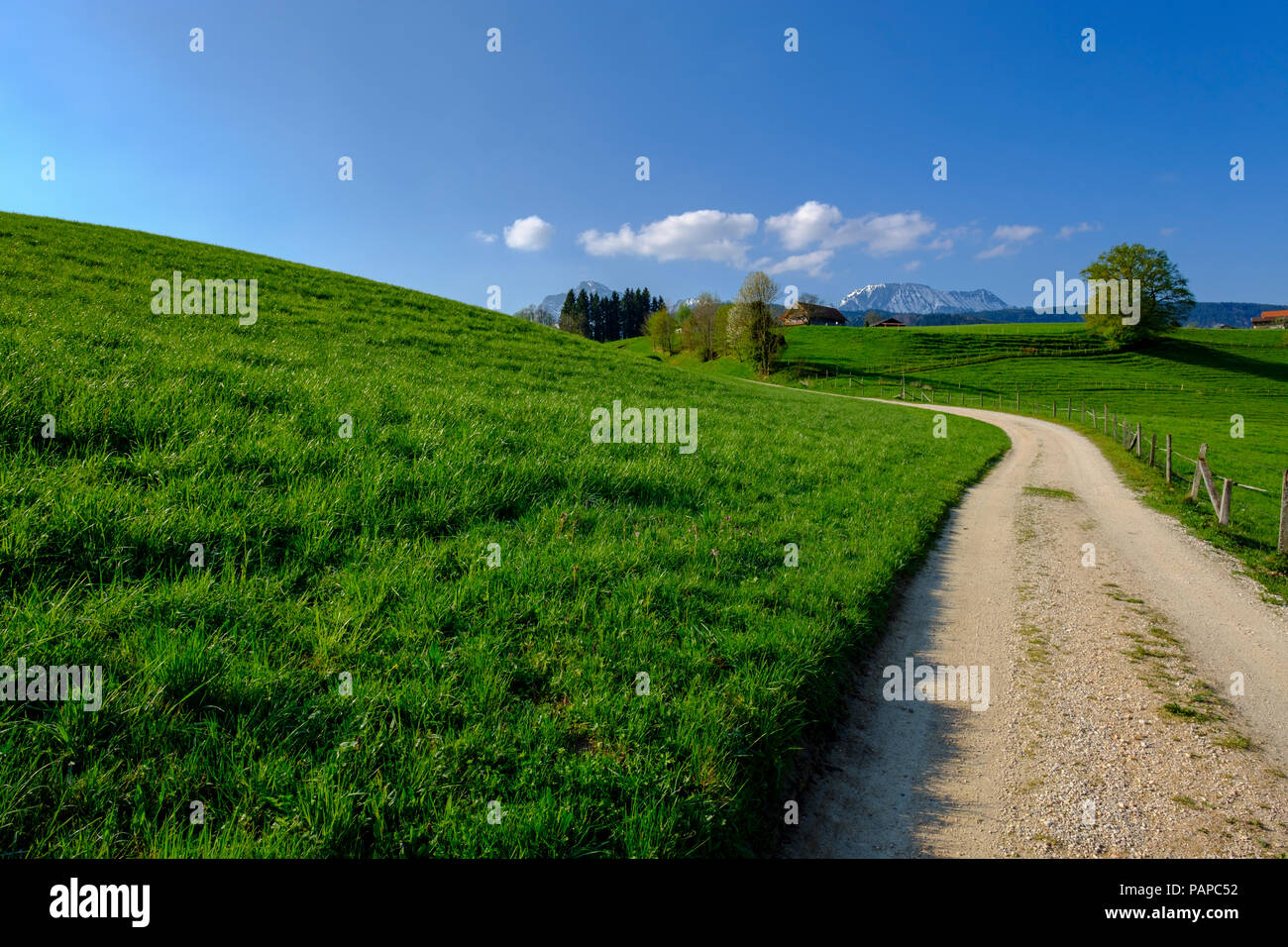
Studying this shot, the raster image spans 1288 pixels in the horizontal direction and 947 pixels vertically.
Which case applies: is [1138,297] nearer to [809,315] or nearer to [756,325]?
[756,325]

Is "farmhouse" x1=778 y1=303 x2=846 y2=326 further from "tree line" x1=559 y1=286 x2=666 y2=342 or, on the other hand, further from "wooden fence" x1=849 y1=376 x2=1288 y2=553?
"wooden fence" x1=849 y1=376 x2=1288 y2=553

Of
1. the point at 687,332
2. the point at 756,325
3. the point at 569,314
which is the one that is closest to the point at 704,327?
the point at 687,332

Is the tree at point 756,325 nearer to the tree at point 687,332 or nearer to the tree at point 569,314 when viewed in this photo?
the tree at point 687,332

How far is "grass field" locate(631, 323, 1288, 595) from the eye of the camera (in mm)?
17797

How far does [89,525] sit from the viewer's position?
458 cm

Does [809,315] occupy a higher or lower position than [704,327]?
higher

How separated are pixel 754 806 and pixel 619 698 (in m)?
1.18

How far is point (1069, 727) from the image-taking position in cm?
514

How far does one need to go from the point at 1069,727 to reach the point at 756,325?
78.7 metres

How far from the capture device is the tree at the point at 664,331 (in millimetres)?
119812

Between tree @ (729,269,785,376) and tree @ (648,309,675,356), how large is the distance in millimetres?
38665

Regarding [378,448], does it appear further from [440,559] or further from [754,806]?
[754,806]
